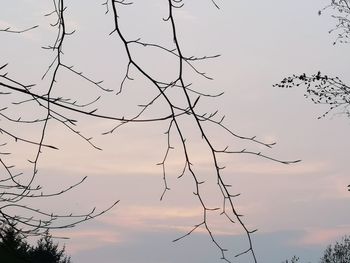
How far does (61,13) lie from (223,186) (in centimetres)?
119

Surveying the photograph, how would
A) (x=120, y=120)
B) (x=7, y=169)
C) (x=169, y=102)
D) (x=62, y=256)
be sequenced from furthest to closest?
(x=62, y=256) < (x=7, y=169) < (x=169, y=102) < (x=120, y=120)

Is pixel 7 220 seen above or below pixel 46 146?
below

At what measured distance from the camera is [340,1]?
39.8ft

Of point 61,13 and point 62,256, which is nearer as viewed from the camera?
point 61,13

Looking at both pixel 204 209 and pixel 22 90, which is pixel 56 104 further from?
pixel 204 209

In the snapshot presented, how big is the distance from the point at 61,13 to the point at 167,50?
0.58 m

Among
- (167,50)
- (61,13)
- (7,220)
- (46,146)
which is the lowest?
(7,220)

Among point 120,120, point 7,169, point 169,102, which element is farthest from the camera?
point 7,169

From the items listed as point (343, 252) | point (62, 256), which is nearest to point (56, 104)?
point (62, 256)

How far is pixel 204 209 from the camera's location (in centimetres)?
319

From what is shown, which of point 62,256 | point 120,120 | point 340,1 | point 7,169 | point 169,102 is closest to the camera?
point 120,120

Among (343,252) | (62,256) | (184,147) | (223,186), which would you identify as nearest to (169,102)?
(184,147)

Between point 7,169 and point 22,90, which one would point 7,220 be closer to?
point 7,169

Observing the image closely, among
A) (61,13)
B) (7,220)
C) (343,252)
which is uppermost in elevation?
(343,252)
